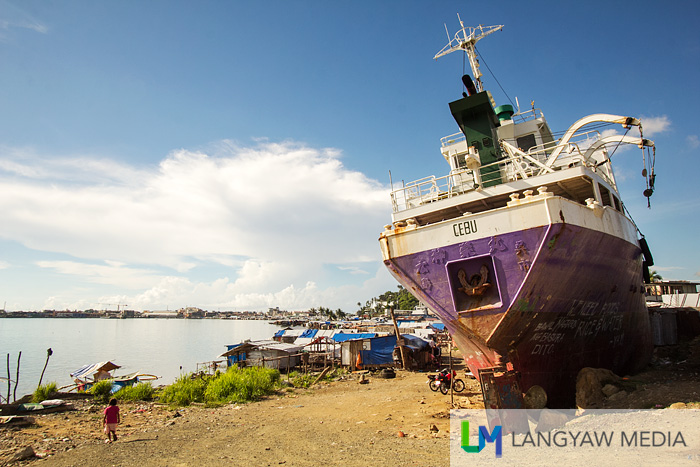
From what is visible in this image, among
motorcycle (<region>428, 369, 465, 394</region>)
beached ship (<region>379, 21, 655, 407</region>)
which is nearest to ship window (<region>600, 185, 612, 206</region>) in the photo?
beached ship (<region>379, 21, 655, 407</region>)

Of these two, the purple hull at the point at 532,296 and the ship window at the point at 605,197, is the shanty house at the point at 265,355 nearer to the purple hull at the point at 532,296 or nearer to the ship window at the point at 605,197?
the purple hull at the point at 532,296

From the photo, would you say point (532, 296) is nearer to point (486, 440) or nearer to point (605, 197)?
point (486, 440)

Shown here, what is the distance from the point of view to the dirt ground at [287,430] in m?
7.21

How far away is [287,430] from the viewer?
30.9ft

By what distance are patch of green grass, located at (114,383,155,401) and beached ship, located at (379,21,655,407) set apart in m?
13.1

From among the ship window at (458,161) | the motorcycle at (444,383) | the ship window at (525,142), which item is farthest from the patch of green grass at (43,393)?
the ship window at (525,142)

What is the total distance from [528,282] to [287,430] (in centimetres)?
711

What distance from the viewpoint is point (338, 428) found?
9.24 m

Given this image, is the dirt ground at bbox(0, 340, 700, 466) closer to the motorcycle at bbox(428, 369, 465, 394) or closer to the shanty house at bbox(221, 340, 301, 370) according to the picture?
the motorcycle at bbox(428, 369, 465, 394)

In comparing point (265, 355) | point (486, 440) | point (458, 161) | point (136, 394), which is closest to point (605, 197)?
point (458, 161)

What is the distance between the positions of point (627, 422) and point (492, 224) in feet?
14.0

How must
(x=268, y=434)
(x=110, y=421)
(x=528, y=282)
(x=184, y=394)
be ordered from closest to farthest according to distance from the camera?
(x=528, y=282), (x=268, y=434), (x=110, y=421), (x=184, y=394)

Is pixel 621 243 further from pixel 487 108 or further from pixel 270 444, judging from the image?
pixel 270 444

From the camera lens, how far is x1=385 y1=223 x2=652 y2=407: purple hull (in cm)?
743
